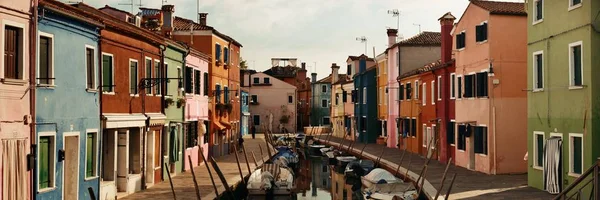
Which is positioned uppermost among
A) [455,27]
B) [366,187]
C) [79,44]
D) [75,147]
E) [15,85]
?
[455,27]

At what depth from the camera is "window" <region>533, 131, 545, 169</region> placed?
21828mm

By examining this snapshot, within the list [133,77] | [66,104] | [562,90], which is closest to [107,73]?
[133,77]

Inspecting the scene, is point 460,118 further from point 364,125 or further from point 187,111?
point 364,125

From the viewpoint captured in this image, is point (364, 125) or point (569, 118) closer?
point (569, 118)

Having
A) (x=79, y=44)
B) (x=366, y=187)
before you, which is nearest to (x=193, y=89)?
(x=366, y=187)

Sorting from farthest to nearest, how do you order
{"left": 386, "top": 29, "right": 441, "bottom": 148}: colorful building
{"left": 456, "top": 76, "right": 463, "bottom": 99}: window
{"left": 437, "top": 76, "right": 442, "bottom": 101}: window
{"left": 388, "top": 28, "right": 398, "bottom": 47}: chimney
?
{"left": 388, "top": 28, "right": 398, "bottom": 47}: chimney
{"left": 386, "top": 29, "right": 441, "bottom": 148}: colorful building
{"left": 437, "top": 76, "right": 442, "bottom": 101}: window
{"left": 456, "top": 76, "right": 463, "bottom": 99}: window

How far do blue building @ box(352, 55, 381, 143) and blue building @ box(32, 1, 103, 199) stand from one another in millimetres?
35973

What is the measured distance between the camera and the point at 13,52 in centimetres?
1437

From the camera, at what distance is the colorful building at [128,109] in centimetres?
1973

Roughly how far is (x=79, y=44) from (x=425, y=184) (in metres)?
12.6

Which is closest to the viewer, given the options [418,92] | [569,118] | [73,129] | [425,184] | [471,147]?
[73,129]

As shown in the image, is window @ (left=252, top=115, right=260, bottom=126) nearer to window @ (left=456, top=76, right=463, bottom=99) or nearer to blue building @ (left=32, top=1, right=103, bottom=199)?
window @ (left=456, top=76, right=463, bottom=99)

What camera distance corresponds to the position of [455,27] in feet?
104

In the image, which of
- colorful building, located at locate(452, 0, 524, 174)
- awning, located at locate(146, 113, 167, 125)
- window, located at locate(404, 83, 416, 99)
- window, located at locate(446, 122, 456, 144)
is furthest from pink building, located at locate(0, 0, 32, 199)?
window, located at locate(404, 83, 416, 99)
